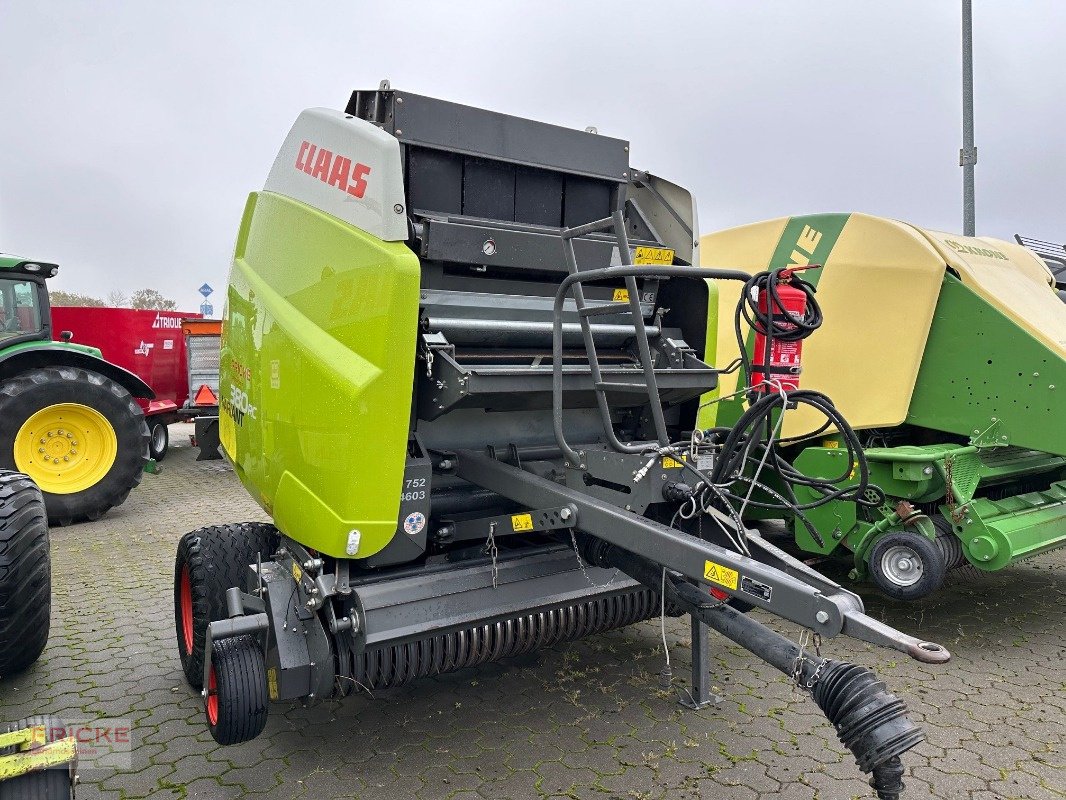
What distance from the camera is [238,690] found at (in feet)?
8.50

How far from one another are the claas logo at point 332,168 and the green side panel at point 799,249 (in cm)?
267

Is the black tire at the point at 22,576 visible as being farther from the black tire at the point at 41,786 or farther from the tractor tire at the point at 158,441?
the tractor tire at the point at 158,441

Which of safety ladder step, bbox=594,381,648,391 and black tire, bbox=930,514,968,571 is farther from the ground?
safety ladder step, bbox=594,381,648,391

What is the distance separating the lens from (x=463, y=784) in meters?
2.71

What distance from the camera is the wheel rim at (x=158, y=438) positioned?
32.4 feet

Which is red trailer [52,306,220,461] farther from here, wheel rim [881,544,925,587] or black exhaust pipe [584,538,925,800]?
black exhaust pipe [584,538,925,800]

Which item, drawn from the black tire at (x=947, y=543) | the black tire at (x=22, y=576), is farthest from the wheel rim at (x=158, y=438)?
the black tire at (x=947, y=543)

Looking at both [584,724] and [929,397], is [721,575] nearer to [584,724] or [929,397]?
[584,724]

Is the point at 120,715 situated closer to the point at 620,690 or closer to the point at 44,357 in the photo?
the point at 620,690

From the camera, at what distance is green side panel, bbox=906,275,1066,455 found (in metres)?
4.02

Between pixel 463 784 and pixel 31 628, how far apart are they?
6.49 ft

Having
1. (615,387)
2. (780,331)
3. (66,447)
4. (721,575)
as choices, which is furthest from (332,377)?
(66,447)

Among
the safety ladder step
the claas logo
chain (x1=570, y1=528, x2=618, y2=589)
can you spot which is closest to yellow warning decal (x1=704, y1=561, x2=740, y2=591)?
the safety ladder step

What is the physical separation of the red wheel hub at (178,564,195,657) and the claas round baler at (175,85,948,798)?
0.01 meters
